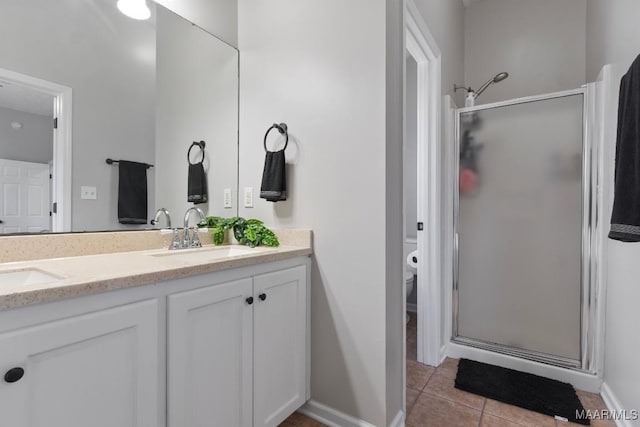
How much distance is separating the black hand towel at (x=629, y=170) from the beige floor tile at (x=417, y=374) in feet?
4.31

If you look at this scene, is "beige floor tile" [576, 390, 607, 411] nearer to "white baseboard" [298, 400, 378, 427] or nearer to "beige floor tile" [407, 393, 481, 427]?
"beige floor tile" [407, 393, 481, 427]

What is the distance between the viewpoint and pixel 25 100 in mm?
1137

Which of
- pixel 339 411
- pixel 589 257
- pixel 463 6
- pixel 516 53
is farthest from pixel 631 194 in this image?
pixel 463 6

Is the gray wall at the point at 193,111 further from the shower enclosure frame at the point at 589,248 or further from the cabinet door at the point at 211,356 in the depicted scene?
the shower enclosure frame at the point at 589,248

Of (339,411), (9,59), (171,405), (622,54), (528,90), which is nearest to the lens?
(171,405)

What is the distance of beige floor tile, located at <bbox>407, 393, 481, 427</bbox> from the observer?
151 centimetres

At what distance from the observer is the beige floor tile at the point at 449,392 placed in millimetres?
1670

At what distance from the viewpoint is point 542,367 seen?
75.1 inches

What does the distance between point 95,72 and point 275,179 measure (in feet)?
3.04

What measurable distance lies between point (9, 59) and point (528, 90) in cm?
356

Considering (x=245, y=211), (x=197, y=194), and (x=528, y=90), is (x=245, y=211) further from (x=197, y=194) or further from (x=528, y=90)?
(x=528, y=90)

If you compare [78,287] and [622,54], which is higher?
[622,54]

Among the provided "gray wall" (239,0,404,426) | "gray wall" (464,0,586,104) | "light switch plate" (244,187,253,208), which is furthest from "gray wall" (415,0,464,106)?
"light switch plate" (244,187,253,208)

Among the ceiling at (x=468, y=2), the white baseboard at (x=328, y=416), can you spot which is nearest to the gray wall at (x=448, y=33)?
the ceiling at (x=468, y=2)
